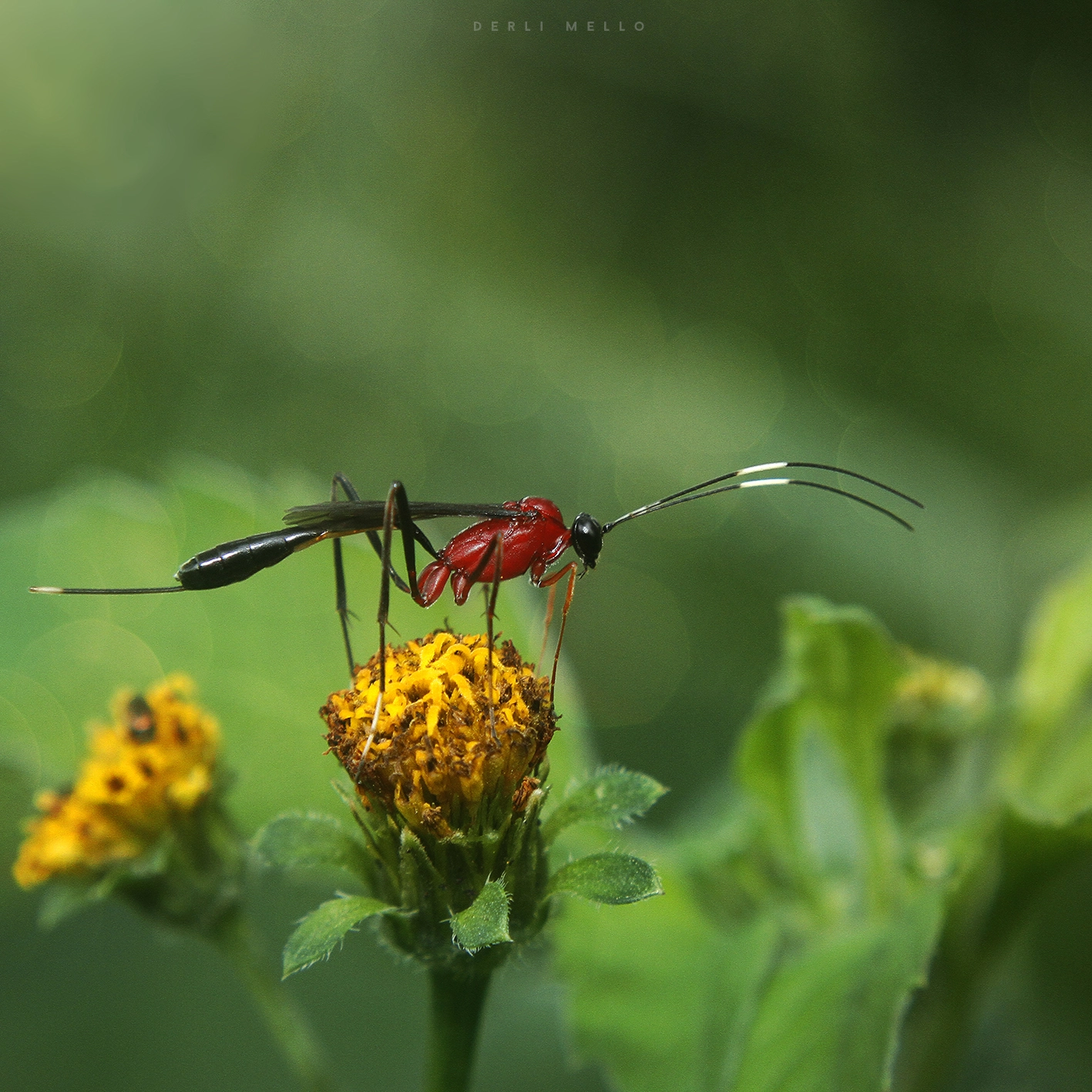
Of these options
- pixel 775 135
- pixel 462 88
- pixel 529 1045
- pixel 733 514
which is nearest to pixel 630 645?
pixel 733 514

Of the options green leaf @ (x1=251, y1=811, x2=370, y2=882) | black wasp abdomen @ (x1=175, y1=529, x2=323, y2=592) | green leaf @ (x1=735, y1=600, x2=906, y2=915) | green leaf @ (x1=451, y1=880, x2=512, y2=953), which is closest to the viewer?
green leaf @ (x1=451, y1=880, x2=512, y2=953)

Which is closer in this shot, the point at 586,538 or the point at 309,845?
the point at 309,845

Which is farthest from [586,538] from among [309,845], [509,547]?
[309,845]

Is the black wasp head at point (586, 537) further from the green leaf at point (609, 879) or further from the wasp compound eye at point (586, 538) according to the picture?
the green leaf at point (609, 879)

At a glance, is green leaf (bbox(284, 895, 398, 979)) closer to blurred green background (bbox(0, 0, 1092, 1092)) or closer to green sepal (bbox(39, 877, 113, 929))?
green sepal (bbox(39, 877, 113, 929))

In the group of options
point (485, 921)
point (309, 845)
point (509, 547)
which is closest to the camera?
point (485, 921)

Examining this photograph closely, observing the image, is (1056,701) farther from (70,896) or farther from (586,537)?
(70,896)

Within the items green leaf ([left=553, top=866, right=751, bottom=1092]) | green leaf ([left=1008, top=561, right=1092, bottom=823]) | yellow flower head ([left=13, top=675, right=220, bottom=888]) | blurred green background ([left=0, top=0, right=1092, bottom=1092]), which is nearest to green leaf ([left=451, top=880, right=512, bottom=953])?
green leaf ([left=553, top=866, right=751, bottom=1092])
